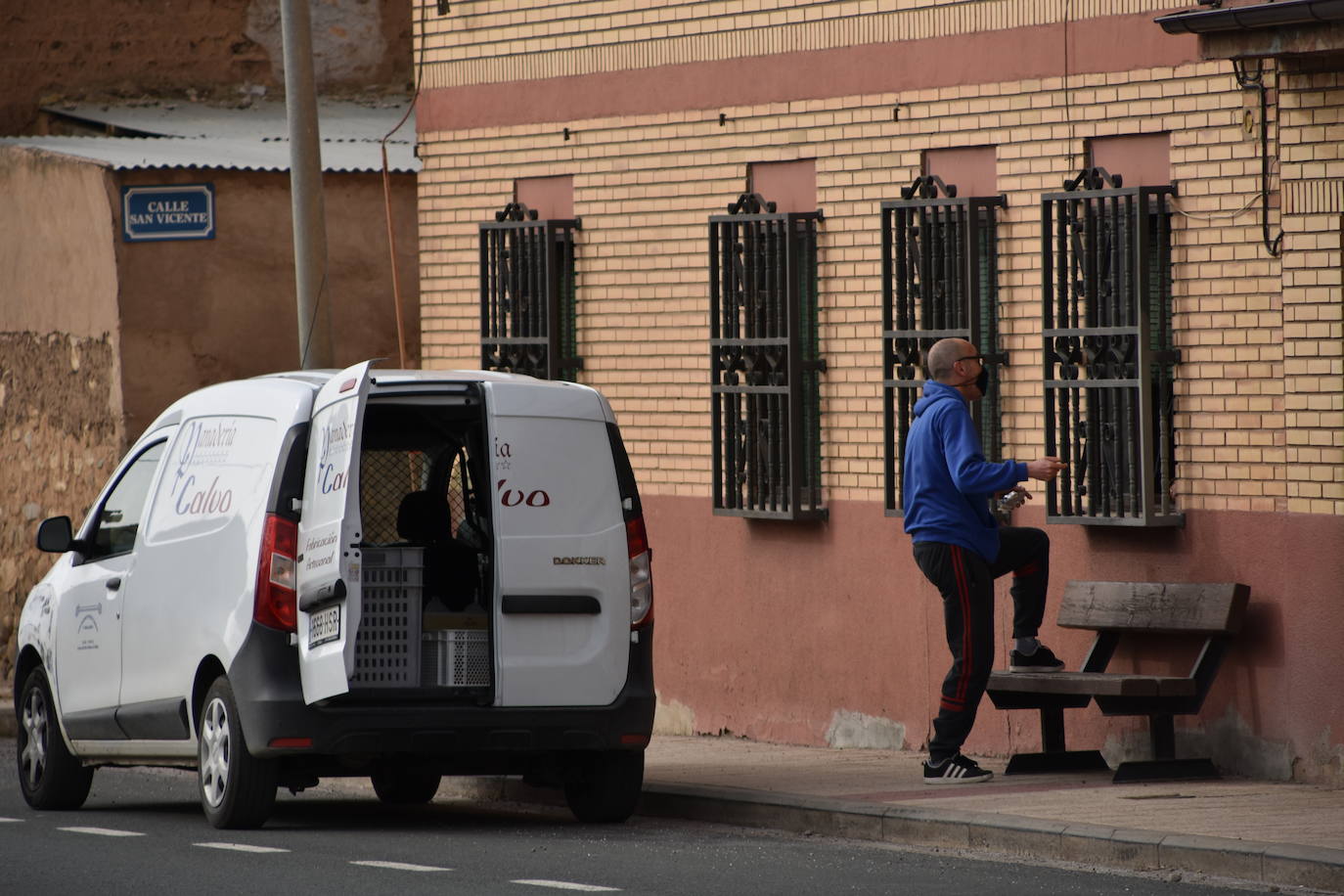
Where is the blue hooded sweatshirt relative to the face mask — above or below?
below

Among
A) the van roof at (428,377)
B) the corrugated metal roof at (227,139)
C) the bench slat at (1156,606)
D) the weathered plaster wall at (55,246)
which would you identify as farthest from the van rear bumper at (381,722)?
the corrugated metal roof at (227,139)

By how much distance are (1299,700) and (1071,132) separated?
9.85ft

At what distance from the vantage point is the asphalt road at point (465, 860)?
9.38m

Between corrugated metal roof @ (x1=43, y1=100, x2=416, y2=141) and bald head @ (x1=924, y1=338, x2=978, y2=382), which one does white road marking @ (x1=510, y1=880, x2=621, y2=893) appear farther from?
corrugated metal roof @ (x1=43, y1=100, x2=416, y2=141)

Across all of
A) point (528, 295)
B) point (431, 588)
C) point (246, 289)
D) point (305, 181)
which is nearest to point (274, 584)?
point (431, 588)

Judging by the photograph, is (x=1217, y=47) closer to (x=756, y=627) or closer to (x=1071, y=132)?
(x=1071, y=132)

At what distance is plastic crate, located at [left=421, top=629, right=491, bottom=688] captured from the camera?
35.8 ft

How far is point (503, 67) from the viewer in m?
16.2

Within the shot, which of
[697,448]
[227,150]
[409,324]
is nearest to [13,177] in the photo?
[227,150]

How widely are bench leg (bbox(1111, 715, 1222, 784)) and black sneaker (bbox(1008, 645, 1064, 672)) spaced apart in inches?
22.3

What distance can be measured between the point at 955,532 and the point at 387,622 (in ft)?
8.39

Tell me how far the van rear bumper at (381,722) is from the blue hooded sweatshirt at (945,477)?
5.64 feet

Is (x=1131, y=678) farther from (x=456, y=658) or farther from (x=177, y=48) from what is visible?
(x=177, y=48)

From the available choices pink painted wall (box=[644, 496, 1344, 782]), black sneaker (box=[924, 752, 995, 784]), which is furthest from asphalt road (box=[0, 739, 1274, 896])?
pink painted wall (box=[644, 496, 1344, 782])
